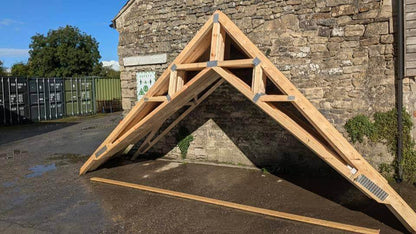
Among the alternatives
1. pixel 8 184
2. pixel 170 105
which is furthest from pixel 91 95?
pixel 170 105

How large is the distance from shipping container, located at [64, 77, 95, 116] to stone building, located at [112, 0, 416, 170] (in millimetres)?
12631

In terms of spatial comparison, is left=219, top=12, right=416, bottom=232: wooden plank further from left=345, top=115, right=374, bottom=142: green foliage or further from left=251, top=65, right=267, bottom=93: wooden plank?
left=345, top=115, right=374, bottom=142: green foliage

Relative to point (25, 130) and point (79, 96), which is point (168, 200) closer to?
point (25, 130)

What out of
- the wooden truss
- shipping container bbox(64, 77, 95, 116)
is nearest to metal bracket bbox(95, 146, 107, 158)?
the wooden truss

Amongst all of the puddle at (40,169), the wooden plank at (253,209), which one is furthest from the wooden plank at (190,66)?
the puddle at (40,169)

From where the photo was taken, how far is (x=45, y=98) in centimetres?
1802

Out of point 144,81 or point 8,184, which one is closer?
point 8,184

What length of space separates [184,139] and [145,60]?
2.37 meters

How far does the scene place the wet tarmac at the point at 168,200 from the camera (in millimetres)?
4469

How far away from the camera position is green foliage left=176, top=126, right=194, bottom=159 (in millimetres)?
7996

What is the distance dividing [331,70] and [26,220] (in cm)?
613

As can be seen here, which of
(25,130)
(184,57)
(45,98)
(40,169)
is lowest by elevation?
(40,169)

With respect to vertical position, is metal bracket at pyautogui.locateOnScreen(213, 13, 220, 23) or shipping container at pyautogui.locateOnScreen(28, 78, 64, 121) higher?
metal bracket at pyautogui.locateOnScreen(213, 13, 220, 23)

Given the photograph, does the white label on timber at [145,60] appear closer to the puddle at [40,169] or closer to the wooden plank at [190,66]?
the wooden plank at [190,66]
